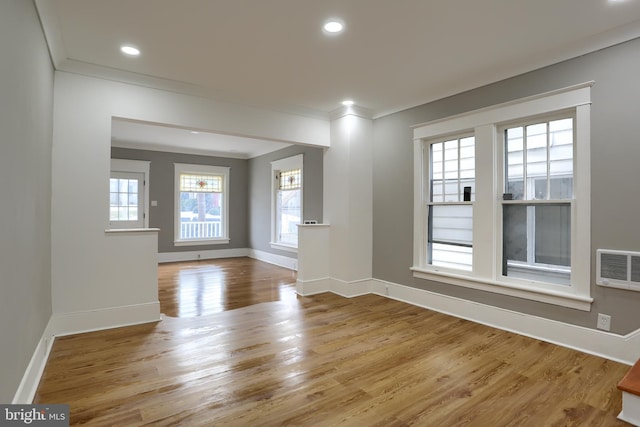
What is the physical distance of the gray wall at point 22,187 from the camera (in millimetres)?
1599

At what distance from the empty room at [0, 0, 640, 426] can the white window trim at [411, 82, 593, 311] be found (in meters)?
0.02

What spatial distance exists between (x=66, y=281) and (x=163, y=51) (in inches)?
90.9

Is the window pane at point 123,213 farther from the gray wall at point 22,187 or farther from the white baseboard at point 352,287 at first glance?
the white baseboard at point 352,287

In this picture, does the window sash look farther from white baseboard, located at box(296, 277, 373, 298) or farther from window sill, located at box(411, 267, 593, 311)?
window sill, located at box(411, 267, 593, 311)

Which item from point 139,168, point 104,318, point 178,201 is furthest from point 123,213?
point 104,318

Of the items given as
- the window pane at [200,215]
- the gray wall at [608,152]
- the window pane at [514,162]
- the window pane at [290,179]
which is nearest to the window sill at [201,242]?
the window pane at [200,215]

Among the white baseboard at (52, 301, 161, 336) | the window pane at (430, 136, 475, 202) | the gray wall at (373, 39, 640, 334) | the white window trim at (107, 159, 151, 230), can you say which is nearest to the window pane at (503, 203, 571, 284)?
the gray wall at (373, 39, 640, 334)

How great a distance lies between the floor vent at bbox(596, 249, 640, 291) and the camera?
2.54 meters

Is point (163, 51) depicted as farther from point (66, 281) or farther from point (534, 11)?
point (534, 11)

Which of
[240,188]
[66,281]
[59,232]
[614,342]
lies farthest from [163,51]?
[240,188]

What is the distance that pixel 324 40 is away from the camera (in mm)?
2766

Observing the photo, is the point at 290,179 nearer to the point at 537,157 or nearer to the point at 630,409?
the point at 537,157

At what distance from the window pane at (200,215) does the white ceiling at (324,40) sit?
453cm

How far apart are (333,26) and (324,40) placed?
225mm
